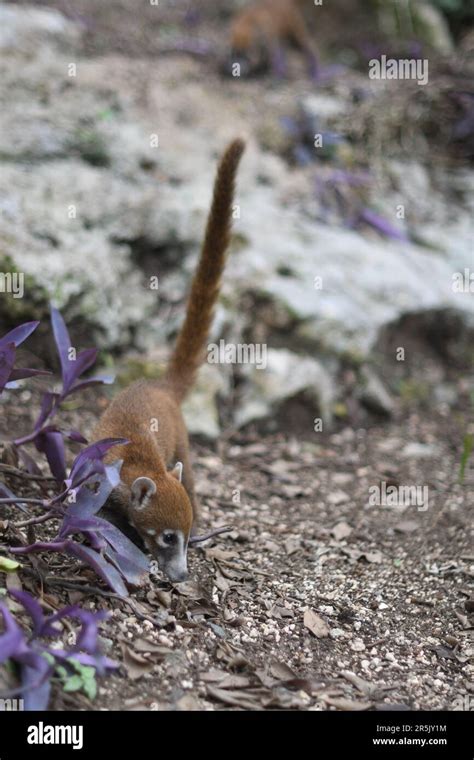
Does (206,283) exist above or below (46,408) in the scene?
above

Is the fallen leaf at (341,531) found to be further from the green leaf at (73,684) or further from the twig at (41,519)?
the green leaf at (73,684)

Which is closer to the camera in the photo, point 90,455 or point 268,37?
point 90,455

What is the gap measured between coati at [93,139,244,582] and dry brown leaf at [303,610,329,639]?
1.63 ft

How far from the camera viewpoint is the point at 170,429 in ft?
12.4

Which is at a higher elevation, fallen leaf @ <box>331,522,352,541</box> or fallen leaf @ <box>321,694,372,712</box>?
fallen leaf @ <box>331,522,352,541</box>

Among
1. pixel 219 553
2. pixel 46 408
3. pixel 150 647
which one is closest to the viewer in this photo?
pixel 150 647

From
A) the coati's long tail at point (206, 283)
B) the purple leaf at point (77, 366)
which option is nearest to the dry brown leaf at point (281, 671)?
the purple leaf at point (77, 366)

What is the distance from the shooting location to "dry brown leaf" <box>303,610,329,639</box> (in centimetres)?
305

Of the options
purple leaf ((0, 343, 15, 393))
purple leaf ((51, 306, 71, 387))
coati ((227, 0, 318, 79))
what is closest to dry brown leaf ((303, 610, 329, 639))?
purple leaf ((51, 306, 71, 387))

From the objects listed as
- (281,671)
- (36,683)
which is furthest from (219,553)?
(36,683)

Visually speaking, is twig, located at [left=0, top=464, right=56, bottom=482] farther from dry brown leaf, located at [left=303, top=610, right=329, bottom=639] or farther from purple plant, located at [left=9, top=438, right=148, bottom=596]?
dry brown leaf, located at [left=303, top=610, right=329, bottom=639]

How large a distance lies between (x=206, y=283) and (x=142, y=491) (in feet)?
3.64

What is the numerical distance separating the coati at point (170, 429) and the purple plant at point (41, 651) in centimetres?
72

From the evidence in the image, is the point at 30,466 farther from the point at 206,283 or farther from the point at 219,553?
the point at 206,283
